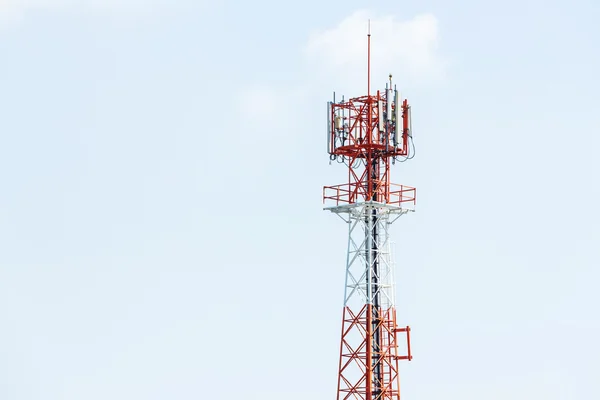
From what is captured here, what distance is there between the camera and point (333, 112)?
11900 cm

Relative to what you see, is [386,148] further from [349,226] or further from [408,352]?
[408,352]

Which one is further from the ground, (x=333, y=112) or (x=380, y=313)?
(x=333, y=112)

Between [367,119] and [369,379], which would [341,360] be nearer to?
[369,379]

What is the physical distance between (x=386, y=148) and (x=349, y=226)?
568cm

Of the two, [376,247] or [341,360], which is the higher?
[376,247]

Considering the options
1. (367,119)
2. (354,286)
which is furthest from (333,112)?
(354,286)

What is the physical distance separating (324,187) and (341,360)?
1141 centimetres

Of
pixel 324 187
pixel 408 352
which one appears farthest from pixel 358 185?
pixel 408 352

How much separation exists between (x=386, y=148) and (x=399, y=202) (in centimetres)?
365

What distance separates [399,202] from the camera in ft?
387

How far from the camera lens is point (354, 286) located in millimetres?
116500

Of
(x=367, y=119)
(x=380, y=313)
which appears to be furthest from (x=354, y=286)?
(x=367, y=119)

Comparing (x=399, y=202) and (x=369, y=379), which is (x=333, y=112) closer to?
(x=399, y=202)

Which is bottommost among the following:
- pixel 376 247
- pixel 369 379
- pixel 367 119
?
pixel 369 379
